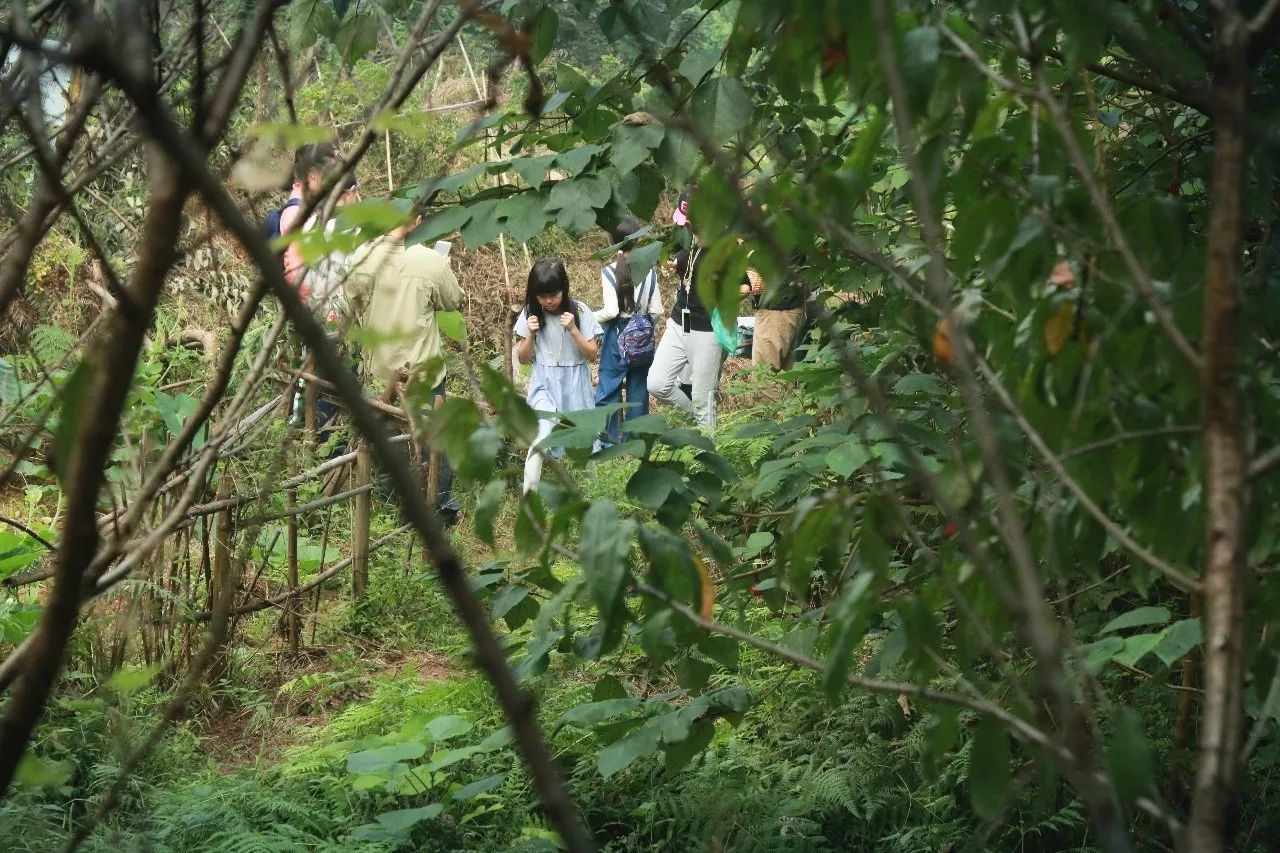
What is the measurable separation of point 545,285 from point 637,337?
38.2 inches

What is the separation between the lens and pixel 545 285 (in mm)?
7742

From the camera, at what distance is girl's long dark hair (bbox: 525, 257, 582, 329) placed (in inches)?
302

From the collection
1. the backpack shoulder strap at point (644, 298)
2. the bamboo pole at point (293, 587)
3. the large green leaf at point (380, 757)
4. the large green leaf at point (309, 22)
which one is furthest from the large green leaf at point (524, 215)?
the backpack shoulder strap at point (644, 298)

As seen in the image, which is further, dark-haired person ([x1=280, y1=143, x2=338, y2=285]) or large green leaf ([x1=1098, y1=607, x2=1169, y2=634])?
large green leaf ([x1=1098, y1=607, x2=1169, y2=634])

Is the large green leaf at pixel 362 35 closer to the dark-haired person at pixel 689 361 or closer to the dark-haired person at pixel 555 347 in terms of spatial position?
the dark-haired person at pixel 555 347

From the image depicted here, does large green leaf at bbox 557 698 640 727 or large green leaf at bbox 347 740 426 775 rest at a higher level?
large green leaf at bbox 347 740 426 775

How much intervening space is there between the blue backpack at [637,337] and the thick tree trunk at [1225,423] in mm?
7423

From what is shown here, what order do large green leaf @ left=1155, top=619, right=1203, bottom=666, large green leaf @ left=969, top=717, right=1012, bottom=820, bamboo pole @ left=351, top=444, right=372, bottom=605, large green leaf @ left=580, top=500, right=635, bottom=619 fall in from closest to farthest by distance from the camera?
large green leaf @ left=969, top=717, right=1012, bottom=820, large green leaf @ left=580, top=500, right=635, bottom=619, large green leaf @ left=1155, top=619, right=1203, bottom=666, bamboo pole @ left=351, top=444, right=372, bottom=605

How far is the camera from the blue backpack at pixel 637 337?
8484 millimetres

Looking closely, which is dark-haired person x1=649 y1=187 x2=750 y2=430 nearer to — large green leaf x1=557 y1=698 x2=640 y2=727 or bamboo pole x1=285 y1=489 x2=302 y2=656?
bamboo pole x1=285 y1=489 x2=302 y2=656

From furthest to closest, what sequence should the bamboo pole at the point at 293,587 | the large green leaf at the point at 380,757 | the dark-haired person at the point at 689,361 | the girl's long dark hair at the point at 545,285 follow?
the dark-haired person at the point at 689,361 < the girl's long dark hair at the point at 545,285 < the bamboo pole at the point at 293,587 < the large green leaf at the point at 380,757

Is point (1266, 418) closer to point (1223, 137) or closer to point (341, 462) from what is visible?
point (1223, 137)

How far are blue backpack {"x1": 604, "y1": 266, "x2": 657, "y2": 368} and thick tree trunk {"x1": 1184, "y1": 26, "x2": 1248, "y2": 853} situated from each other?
7423 millimetres

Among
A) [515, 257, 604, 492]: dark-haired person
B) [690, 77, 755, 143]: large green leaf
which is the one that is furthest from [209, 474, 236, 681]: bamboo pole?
[690, 77, 755, 143]: large green leaf
